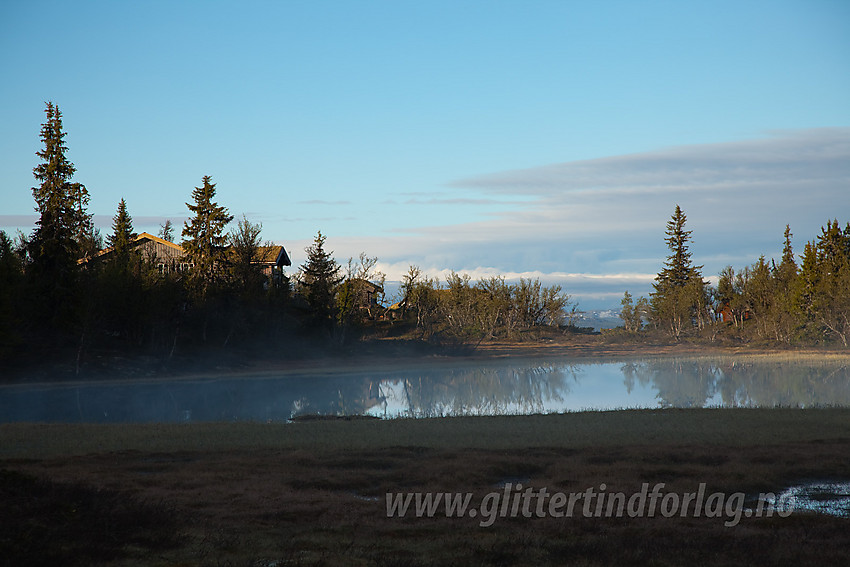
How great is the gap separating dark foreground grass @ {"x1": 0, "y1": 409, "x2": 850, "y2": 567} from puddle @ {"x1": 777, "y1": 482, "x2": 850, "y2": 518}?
41 cm

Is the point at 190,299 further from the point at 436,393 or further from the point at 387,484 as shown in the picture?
the point at 387,484

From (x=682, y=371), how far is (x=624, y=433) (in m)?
29.6

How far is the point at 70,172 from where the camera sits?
44.0m

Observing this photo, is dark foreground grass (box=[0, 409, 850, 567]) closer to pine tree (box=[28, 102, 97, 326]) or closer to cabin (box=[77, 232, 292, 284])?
pine tree (box=[28, 102, 97, 326])

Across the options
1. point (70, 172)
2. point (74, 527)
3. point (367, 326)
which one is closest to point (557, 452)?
point (74, 527)

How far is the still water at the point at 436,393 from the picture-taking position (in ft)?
87.8

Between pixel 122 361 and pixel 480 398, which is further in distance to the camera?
pixel 122 361

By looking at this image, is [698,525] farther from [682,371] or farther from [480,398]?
[682,371]

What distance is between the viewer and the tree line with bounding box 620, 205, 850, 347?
184 feet

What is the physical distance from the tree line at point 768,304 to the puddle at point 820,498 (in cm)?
5101

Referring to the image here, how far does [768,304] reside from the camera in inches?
2564

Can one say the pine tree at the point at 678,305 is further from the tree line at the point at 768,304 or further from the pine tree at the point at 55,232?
the pine tree at the point at 55,232

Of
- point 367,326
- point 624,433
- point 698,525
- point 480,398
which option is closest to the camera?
point 698,525

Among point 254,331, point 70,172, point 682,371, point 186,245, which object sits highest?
point 70,172
